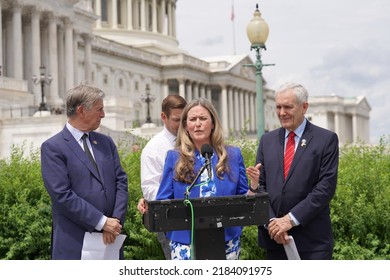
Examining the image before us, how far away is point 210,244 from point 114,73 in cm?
7532

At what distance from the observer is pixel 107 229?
6906 millimetres

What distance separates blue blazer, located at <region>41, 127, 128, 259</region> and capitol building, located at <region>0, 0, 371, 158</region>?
8643 mm

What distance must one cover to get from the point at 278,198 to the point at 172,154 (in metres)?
1.10

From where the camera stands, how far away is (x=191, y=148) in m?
6.87

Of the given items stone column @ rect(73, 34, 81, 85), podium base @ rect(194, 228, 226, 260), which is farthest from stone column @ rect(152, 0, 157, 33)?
podium base @ rect(194, 228, 226, 260)

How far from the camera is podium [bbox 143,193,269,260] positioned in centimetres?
616

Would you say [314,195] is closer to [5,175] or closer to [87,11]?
[5,175]

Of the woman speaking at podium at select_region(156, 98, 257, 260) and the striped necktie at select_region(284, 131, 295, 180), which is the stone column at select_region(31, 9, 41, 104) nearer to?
the striped necktie at select_region(284, 131, 295, 180)

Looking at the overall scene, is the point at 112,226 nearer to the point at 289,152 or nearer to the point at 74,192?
the point at 74,192

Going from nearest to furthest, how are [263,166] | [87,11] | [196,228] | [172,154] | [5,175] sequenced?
[196,228] → [172,154] → [263,166] → [5,175] → [87,11]

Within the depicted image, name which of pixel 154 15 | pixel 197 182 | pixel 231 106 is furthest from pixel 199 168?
pixel 154 15

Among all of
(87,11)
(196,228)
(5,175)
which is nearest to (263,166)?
(196,228)

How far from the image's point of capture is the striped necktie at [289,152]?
732 centimetres
